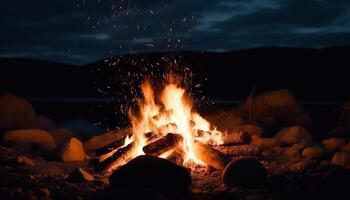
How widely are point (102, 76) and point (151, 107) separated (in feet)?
340

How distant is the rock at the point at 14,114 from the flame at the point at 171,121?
6968mm

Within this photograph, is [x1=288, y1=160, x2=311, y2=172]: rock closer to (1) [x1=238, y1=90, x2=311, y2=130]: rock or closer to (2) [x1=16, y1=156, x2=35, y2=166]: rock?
(2) [x1=16, y1=156, x2=35, y2=166]: rock

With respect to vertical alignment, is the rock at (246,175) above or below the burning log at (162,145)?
below

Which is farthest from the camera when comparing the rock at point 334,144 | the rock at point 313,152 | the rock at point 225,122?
the rock at point 225,122

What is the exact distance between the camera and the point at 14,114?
17.7m

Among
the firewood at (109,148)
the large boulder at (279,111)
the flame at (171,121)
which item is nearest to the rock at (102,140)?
the flame at (171,121)

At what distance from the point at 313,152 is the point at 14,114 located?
11195 millimetres

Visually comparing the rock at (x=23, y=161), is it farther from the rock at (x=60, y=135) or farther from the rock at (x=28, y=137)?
the rock at (x=60, y=135)

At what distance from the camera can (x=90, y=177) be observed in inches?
364

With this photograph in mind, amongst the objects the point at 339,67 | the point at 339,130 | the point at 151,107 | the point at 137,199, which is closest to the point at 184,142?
the point at 151,107

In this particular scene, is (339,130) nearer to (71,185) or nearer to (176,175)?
(176,175)

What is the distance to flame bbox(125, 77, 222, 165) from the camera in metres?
11.6

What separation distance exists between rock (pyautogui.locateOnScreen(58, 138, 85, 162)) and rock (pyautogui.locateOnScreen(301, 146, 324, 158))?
19.2 ft

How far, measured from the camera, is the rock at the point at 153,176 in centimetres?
809
